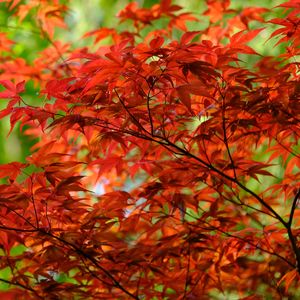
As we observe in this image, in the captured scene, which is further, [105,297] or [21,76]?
[21,76]

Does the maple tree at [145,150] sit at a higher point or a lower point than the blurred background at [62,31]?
lower

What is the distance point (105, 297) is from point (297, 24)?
878mm

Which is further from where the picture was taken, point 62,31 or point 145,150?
point 62,31

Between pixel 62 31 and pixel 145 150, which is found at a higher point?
pixel 62 31

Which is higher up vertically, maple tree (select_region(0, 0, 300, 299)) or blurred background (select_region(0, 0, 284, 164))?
blurred background (select_region(0, 0, 284, 164))

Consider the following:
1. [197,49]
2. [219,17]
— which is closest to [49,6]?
[219,17]

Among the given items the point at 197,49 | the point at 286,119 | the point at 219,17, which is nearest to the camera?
the point at 197,49

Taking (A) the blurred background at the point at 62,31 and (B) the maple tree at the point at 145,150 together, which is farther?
(A) the blurred background at the point at 62,31

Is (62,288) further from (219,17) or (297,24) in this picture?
(219,17)

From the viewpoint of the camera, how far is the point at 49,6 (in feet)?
8.20

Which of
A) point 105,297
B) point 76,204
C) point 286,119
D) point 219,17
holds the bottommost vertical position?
point 105,297

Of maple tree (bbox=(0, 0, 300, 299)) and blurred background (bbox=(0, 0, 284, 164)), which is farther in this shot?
blurred background (bbox=(0, 0, 284, 164))

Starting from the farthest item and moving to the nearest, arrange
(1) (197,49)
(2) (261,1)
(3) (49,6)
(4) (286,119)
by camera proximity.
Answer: (2) (261,1) → (3) (49,6) → (4) (286,119) → (1) (197,49)

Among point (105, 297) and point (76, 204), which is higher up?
point (76, 204)
